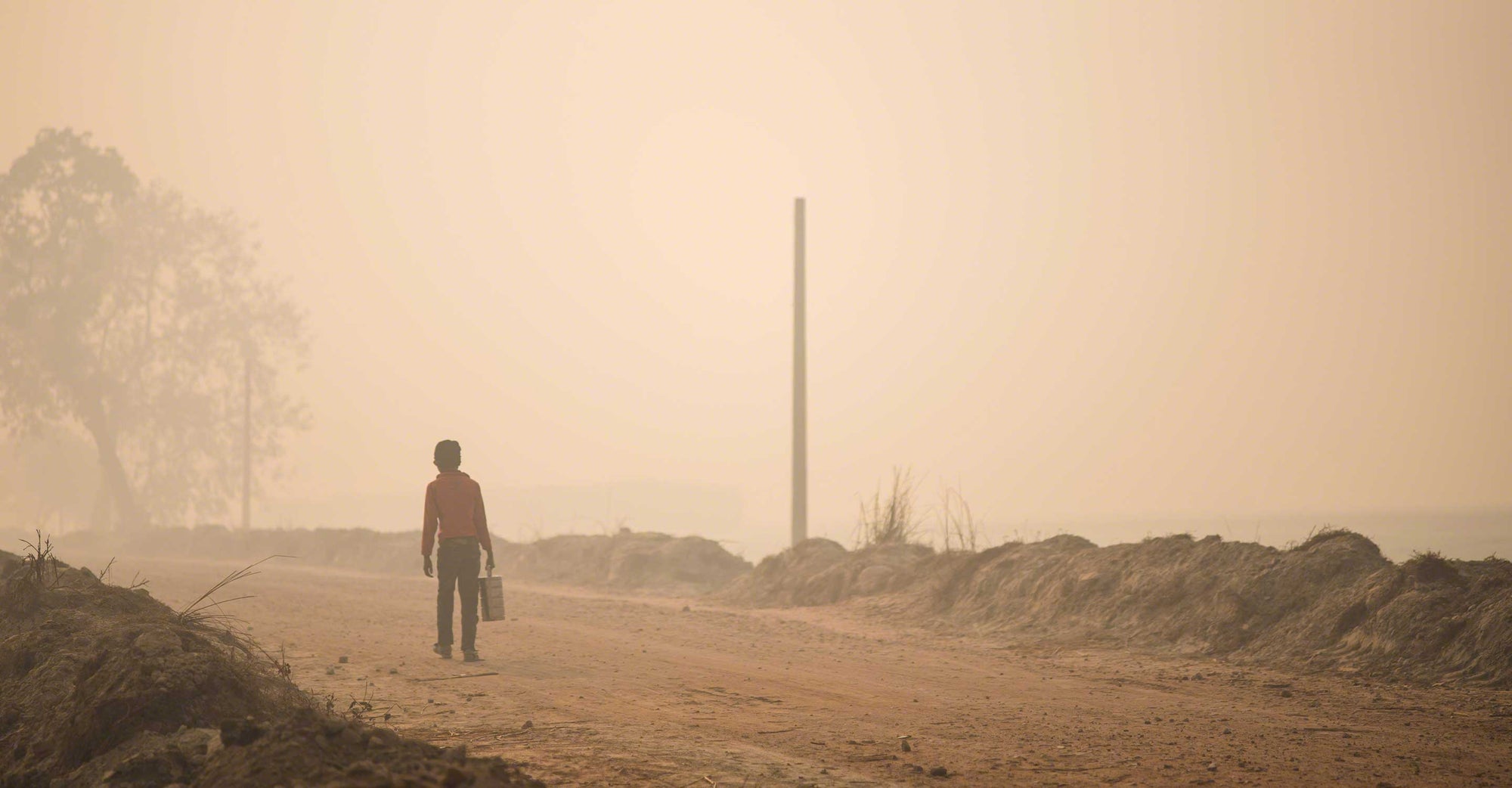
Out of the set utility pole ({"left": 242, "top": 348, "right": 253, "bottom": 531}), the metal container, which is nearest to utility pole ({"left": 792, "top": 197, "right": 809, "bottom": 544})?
the metal container

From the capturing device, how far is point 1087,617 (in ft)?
48.3

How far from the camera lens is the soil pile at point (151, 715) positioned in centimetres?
540

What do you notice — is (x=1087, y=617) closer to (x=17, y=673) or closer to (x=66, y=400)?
(x=17, y=673)

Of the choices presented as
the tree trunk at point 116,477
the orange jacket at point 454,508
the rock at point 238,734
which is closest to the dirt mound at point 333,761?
the rock at point 238,734

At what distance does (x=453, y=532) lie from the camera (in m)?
12.9

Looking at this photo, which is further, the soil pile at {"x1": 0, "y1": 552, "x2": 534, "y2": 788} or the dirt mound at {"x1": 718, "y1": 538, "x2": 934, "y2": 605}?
the dirt mound at {"x1": 718, "y1": 538, "x2": 934, "y2": 605}

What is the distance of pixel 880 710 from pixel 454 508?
18.8ft

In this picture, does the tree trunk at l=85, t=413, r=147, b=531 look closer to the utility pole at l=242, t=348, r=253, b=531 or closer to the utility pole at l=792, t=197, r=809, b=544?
the utility pole at l=242, t=348, r=253, b=531

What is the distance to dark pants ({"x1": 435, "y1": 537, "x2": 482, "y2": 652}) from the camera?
41.1 ft

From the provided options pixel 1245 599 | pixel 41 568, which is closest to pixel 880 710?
pixel 1245 599

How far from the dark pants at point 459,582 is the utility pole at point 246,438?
4683 cm

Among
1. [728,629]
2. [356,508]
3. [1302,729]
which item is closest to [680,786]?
[1302,729]

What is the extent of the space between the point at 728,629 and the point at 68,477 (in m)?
76.0

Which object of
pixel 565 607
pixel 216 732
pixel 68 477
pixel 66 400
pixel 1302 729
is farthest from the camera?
pixel 68 477
